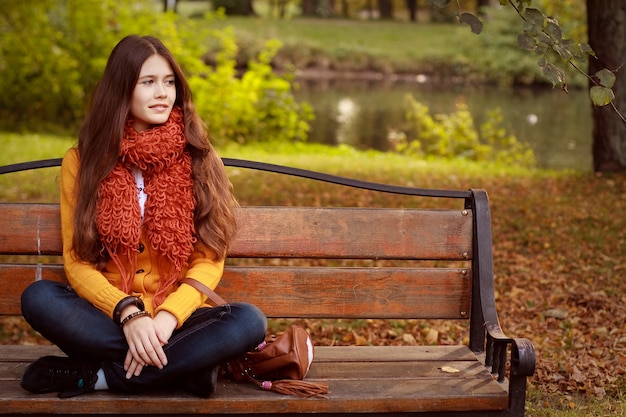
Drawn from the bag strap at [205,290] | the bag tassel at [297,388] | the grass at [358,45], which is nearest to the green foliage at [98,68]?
the bag strap at [205,290]

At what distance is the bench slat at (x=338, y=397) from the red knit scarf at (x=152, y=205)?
0.45m

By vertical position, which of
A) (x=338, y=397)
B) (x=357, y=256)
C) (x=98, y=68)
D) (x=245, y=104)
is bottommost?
(x=338, y=397)

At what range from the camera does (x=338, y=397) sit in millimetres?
2779

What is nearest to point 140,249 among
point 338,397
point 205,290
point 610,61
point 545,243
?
point 205,290

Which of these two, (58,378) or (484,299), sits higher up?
(484,299)

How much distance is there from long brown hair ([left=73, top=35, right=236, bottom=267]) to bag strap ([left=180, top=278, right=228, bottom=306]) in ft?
0.49

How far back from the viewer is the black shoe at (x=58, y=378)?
2773 mm

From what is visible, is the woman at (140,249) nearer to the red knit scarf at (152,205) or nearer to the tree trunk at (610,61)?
the red knit scarf at (152,205)

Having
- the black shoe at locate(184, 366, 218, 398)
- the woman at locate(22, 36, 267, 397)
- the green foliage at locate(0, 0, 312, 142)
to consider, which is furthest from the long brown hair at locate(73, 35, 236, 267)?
the green foliage at locate(0, 0, 312, 142)

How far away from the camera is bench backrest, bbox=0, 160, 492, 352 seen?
3.38 m

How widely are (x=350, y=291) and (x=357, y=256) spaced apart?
14 cm

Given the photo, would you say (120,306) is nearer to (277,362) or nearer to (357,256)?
(277,362)

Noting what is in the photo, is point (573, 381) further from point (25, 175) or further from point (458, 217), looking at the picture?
point (25, 175)

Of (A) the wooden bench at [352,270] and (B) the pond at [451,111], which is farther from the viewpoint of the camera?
(B) the pond at [451,111]
